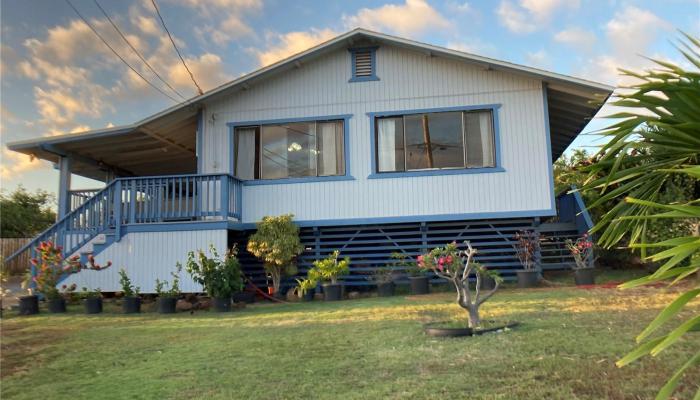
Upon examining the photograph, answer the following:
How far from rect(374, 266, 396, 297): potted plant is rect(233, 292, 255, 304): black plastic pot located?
235cm

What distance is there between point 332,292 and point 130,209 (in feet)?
13.8

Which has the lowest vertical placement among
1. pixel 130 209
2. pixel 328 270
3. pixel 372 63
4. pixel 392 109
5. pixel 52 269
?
pixel 328 270

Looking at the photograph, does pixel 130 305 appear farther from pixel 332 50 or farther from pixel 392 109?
pixel 332 50

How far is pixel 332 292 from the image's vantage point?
8.81 m

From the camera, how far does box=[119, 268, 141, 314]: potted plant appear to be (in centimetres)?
812

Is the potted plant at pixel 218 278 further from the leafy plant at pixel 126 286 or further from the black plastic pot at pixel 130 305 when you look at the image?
the leafy plant at pixel 126 286

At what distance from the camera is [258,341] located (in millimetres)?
5254

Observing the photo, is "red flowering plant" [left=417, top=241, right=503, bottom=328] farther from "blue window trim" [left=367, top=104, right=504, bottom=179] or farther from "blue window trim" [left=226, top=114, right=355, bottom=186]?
"blue window trim" [left=226, top=114, right=355, bottom=186]

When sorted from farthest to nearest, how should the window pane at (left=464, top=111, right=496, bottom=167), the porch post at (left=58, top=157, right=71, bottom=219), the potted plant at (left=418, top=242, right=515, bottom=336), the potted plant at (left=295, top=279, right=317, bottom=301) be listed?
the porch post at (left=58, top=157, right=71, bottom=219), the window pane at (left=464, top=111, right=496, bottom=167), the potted plant at (left=295, top=279, right=317, bottom=301), the potted plant at (left=418, top=242, right=515, bottom=336)

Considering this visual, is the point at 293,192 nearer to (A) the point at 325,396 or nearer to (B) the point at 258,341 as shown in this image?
(B) the point at 258,341

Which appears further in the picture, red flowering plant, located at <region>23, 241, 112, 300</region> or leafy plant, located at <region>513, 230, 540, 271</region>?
leafy plant, located at <region>513, 230, 540, 271</region>

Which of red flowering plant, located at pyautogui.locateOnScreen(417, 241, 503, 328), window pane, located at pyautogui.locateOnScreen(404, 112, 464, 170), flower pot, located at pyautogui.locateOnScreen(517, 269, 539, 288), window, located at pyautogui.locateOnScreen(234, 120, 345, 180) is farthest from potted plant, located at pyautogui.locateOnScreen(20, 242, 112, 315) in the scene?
flower pot, located at pyautogui.locateOnScreen(517, 269, 539, 288)

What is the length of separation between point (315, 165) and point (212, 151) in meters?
2.26

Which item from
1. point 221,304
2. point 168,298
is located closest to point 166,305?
point 168,298
